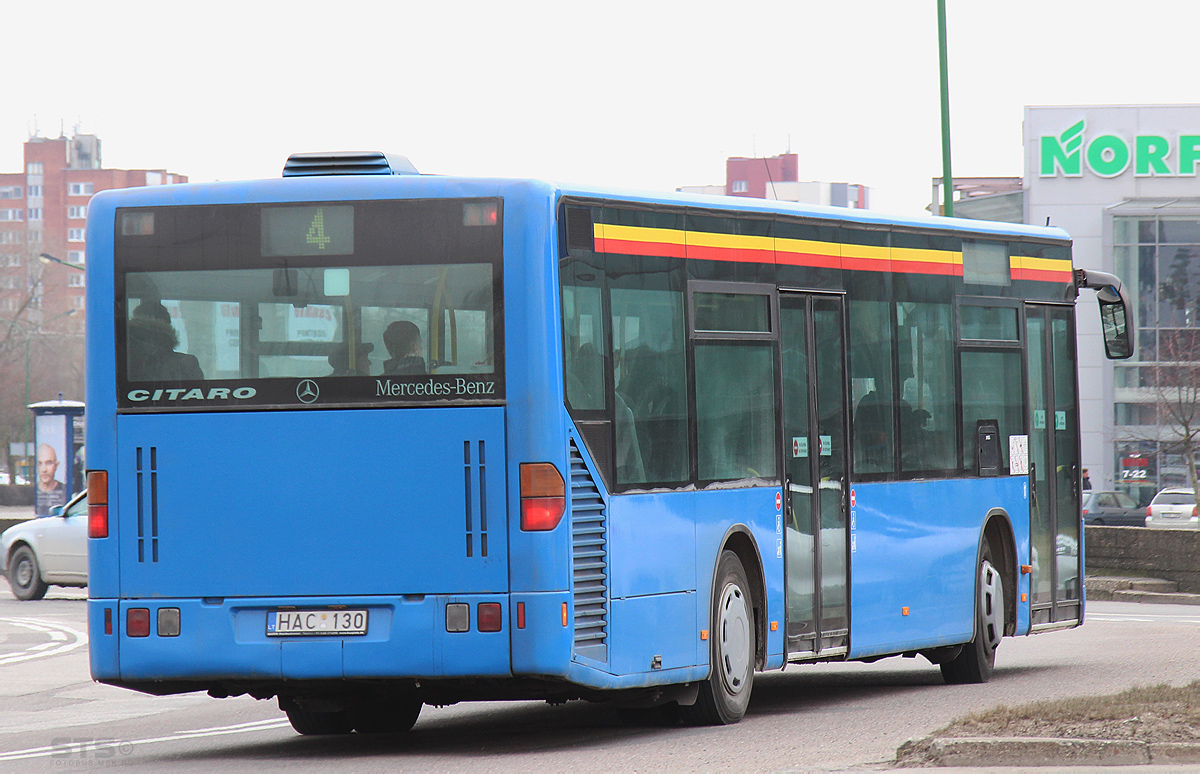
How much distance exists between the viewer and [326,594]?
9312 millimetres

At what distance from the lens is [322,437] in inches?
370

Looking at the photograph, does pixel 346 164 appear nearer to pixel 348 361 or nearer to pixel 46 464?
pixel 348 361

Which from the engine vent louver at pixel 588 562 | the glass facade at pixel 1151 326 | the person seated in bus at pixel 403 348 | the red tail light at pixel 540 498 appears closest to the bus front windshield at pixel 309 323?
the person seated in bus at pixel 403 348

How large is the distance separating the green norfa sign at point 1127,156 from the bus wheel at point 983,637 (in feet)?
156

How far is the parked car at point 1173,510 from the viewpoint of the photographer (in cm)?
4850

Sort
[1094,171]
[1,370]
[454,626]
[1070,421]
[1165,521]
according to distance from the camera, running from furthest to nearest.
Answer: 1. [1,370]
2. [1094,171]
3. [1165,521]
4. [1070,421]
5. [454,626]

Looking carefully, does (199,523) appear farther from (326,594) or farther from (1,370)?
(1,370)

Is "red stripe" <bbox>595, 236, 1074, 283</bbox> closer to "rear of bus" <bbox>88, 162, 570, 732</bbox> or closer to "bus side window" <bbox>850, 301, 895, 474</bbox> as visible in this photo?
"bus side window" <bbox>850, 301, 895, 474</bbox>

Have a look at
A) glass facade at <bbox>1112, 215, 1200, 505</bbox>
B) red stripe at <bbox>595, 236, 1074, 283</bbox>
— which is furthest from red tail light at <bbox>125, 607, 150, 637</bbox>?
glass facade at <bbox>1112, 215, 1200, 505</bbox>

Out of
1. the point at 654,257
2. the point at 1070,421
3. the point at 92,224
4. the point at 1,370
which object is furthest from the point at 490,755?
the point at 1,370

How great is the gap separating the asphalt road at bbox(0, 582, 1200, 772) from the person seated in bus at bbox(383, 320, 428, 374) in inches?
78.9

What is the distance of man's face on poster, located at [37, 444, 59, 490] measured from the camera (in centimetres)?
3875

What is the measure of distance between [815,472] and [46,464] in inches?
1199

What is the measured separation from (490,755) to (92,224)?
3536mm
